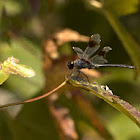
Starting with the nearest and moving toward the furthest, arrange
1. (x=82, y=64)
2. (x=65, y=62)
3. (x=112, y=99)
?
(x=112, y=99)
(x=82, y=64)
(x=65, y=62)

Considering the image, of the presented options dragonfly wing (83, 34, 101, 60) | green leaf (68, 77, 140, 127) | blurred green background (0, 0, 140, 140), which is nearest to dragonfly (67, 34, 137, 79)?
dragonfly wing (83, 34, 101, 60)

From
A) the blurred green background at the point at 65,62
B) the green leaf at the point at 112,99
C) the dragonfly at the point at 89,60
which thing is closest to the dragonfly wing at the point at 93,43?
the dragonfly at the point at 89,60

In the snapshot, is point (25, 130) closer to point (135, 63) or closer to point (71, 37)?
point (71, 37)

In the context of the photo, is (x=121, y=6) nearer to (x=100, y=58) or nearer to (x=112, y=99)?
(x=100, y=58)

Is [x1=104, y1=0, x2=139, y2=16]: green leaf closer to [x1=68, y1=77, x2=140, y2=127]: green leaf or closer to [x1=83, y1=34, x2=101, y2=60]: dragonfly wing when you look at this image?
[x1=83, y1=34, x2=101, y2=60]: dragonfly wing

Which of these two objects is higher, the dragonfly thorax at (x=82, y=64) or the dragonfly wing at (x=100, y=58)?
the dragonfly wing at (x=100, y=58)

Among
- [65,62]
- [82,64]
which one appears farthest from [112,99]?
[65,62]

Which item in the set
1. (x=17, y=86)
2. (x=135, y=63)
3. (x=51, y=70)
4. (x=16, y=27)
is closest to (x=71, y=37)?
(x=51, y=70)

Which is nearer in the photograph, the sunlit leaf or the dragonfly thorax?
the sunlit leaf

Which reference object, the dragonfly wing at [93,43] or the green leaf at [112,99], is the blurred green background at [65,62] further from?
the green leaf at [112,99]
